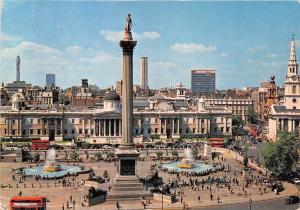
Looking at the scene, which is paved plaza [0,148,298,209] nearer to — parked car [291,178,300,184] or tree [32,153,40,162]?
parked car [291,178,300,184]

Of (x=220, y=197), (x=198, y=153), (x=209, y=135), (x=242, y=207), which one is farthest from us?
(x=209, y=135)

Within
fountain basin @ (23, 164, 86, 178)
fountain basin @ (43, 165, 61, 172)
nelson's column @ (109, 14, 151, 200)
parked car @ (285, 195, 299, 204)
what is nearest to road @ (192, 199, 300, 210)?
parked car @ (285, 195, 299, 204)

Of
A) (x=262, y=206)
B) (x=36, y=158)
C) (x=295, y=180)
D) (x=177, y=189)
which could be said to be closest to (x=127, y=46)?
(x=177, y=189)

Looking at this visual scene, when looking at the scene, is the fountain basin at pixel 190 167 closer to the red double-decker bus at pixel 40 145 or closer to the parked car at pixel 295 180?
the parked car at pixel 295 180

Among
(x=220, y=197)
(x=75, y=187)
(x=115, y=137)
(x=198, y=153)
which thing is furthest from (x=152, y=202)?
(x=115, y=137)

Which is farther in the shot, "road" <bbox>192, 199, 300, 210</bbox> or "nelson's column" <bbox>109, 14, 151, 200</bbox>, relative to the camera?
"nelson's column" <bbox>109, 14, 151, 200</bbox>

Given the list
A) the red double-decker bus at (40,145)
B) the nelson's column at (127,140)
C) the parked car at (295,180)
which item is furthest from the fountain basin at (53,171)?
the parked car at (295,180)

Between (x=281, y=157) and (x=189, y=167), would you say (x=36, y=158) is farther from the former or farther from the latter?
(x=281, y=157)

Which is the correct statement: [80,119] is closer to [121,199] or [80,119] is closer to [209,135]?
[209,135]
